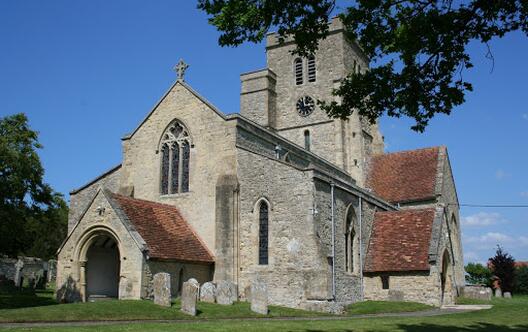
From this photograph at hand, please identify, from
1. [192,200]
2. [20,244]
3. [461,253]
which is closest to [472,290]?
[461,253]

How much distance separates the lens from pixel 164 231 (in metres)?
25.4

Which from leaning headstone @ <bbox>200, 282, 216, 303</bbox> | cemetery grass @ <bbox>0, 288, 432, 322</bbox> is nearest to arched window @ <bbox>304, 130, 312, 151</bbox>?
cemetery grass @ <bbox>0, 288, 432, 322</bbox>

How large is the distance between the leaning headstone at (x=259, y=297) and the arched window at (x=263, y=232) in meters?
4.83

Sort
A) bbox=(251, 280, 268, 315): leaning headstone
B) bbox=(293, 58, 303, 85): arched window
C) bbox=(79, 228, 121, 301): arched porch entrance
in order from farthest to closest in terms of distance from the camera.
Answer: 1. bbox=(293, 58, 303, 85): arched window
2. bbox=(79, 228, 121, 301): arched porch entrance
3. bbox=(251, 280, 268, 315): leaning headstone

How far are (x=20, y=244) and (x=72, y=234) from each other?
901cm

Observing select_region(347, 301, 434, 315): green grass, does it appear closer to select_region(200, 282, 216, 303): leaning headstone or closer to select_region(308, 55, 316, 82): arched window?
select_region(200, 282, 216, 303): leaning headstone

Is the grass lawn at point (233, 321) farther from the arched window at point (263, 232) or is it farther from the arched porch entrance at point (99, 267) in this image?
the arched porch entrance at point (99, 267)

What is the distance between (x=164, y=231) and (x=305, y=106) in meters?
23.2

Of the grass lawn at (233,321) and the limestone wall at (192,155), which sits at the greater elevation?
the limestone wall at (192,155)

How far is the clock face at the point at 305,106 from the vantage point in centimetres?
4519

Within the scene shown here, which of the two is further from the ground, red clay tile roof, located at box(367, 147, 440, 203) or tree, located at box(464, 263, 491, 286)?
red clay tile roof, located at box(367, 147, 440, 203)

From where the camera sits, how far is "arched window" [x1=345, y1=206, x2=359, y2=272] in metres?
28.2

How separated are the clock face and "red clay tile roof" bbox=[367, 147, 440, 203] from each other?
7.06m

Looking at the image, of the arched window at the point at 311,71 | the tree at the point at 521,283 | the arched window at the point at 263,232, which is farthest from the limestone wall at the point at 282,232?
the tree at the point at 521,283
